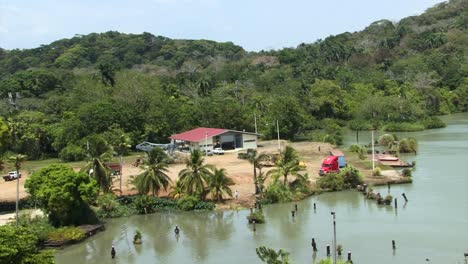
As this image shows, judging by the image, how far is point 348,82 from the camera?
399ft

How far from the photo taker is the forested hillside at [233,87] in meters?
74.0

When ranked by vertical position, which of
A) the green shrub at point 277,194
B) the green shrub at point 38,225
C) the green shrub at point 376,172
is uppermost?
the green shrub at point 376,172

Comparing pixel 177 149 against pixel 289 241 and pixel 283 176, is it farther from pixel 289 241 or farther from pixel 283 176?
pixel 289 241

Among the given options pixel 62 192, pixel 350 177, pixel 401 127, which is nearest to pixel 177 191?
pixel 62 192

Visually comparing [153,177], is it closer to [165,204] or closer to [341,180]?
[165,204]

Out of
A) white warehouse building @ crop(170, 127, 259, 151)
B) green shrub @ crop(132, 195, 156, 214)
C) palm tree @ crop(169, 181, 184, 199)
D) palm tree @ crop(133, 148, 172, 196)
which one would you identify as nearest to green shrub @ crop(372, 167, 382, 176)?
palm tree @ crop(169, 181, 184, 199)

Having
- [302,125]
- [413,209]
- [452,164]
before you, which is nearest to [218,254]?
[413,209]

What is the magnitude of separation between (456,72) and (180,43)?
3887 inches

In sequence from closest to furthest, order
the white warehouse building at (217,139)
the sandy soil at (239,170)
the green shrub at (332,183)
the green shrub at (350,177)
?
1. the sandy soil at (239,170)
2. the green shrub at (332,183)
3. the green shrub at (350,177)
4. the white warehouse building at (217,139)

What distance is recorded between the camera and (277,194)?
44.3 metres

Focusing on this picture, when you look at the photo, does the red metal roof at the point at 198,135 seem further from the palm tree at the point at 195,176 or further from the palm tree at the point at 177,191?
the palm tree at the point at 195,176

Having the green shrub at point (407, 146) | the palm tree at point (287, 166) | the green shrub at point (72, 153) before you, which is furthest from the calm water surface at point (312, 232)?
the green shrub at point (72, 153)

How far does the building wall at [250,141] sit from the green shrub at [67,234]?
1428 inches

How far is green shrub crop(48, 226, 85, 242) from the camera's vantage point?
35531 mm
